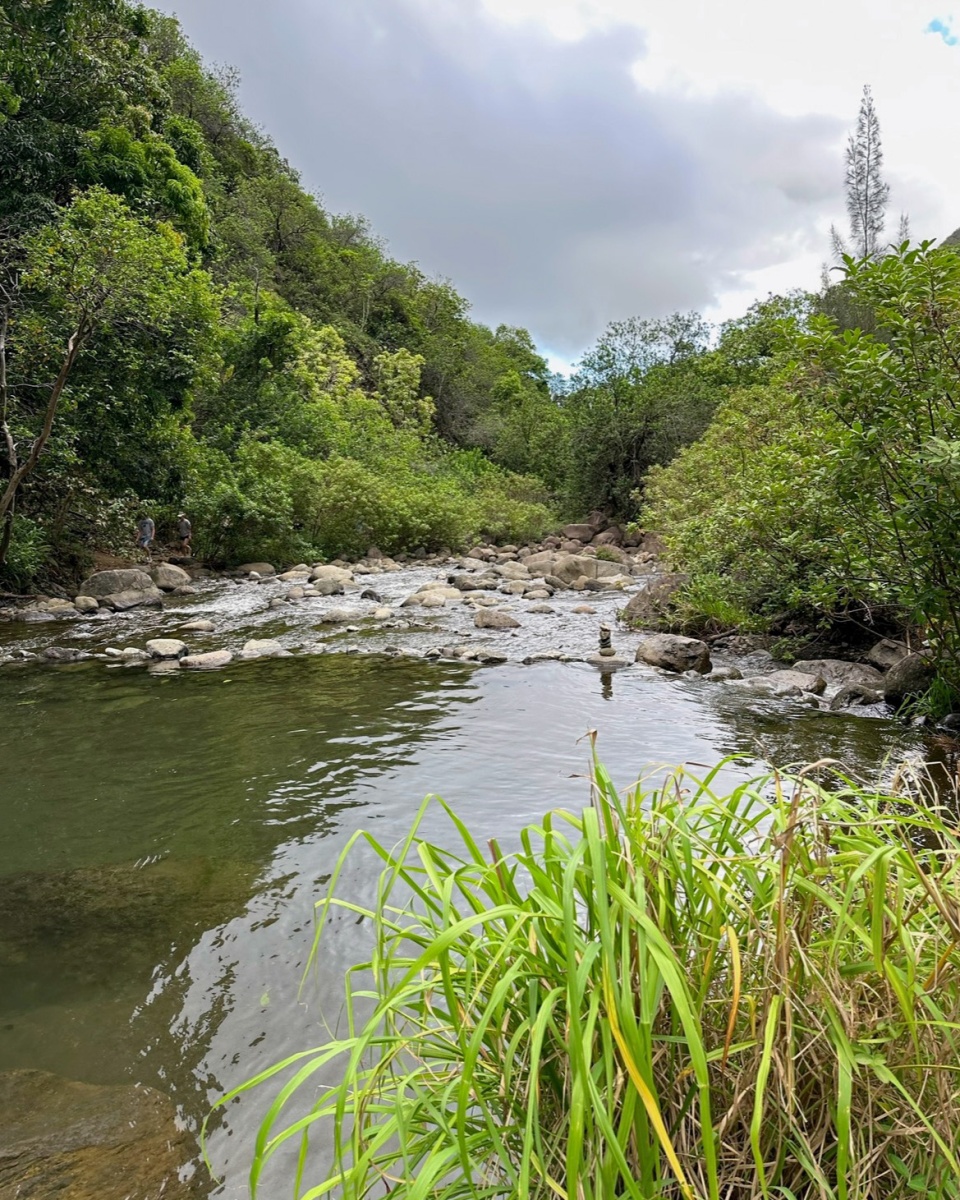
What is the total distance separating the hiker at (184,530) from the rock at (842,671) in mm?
14870

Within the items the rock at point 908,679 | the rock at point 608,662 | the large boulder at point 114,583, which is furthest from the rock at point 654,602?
the large boulder at point 114,583

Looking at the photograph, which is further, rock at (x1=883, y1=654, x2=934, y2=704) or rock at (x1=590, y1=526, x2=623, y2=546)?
rock at (x1=590, y1=526, x2=623, y2=546)

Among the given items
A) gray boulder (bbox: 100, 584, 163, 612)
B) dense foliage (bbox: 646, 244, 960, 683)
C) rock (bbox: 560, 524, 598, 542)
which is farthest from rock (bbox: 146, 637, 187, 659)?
rock (bbox: 560, 524, 598, 542)

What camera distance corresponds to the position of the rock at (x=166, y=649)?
9.48 metres

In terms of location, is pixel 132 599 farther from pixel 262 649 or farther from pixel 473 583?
pixel 473 583

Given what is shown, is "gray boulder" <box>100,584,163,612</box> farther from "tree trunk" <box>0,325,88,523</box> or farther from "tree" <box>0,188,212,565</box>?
"tree trunk" <box>0,325,88,523</box>

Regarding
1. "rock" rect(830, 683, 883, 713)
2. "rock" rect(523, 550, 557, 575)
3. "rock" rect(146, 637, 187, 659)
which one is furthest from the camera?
"rock" rect(523, 550, 557, 575)

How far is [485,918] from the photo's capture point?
1.26 meters

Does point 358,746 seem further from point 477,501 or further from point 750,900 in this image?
point 477,501

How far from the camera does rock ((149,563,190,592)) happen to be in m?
15.8

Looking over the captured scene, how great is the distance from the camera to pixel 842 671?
8.42 m

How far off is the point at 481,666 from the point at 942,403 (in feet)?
19.3

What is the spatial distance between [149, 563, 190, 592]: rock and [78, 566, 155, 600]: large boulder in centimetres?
123

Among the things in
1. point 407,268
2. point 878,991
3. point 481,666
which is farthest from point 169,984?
point 407,268
